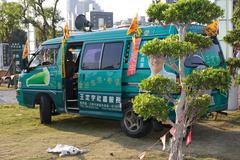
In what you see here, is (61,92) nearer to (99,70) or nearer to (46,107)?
(46,107)

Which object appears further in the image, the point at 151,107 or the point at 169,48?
the point at 151,107

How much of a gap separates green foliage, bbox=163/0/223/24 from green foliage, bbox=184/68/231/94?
626mm

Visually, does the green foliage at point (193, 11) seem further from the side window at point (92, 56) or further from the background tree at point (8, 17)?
the background tree at point (8, 17)

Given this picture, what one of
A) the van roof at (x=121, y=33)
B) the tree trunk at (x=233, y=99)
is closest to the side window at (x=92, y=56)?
the van roof at (x=121, y=33)

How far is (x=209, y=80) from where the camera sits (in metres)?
4.65

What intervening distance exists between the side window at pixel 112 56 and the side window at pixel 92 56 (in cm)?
17

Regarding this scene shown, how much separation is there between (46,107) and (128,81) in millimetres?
2687

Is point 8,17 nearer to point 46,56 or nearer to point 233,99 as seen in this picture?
point 46,56

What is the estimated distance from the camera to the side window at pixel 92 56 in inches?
326

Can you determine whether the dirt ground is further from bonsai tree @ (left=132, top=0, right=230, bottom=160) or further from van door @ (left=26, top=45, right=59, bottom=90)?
bonsai tree @ (left=132, top=0, right=230, bottom=160)

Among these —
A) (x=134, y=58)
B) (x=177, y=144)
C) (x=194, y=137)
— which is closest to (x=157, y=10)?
(x=177, y=144)

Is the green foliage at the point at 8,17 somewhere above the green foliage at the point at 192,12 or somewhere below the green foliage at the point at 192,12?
above

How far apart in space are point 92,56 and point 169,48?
3.99 m

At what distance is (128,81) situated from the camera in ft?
24.9
